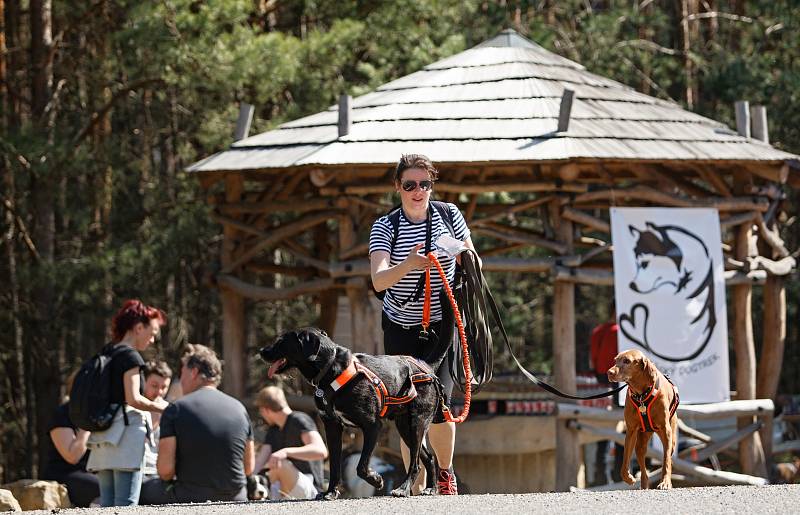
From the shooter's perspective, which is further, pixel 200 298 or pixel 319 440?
pixel 200 298

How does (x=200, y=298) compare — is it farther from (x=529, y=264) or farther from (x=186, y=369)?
(x=186, y=369)

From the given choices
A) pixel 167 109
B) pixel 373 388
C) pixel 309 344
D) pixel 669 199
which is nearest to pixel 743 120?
pixel 669 199

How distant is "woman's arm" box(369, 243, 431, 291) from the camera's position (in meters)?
6.10

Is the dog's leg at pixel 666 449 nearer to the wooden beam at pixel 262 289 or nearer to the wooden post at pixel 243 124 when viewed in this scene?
the wooden beam at pixel 262 289

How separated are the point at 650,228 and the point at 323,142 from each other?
3006 millimetres

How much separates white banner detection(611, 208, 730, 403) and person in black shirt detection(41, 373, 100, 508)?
4.76 meters

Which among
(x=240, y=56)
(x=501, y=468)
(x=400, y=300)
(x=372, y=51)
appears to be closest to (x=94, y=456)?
(x=400, y=300)

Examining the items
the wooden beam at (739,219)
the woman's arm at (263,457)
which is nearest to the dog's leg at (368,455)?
the woman's arm at (263,457)

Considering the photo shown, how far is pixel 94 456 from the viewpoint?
315 inches

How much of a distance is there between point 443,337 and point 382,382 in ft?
1.72

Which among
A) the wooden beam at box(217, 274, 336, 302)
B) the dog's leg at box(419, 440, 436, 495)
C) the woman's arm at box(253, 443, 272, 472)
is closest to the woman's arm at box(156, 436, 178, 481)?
the woman's arm at box(253, 443, 272, 472)

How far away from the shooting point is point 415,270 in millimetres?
6262

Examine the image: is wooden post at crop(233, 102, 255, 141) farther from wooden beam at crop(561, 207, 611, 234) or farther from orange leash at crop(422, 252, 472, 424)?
orange leash at crop(422, 252, 472, 424)

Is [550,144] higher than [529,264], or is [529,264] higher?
[550,144]
